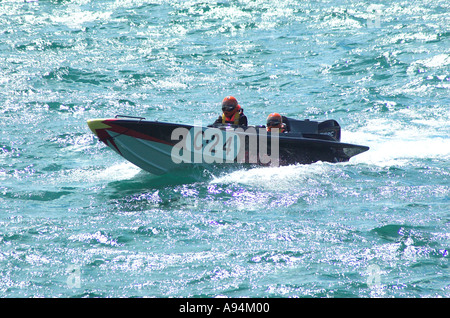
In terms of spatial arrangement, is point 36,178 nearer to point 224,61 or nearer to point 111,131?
point 111,131

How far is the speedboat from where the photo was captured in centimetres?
1136

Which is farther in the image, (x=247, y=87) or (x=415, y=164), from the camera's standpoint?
(x=247, y=87)

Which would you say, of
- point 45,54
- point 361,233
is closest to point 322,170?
point 361,233

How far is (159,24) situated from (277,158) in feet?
50.7

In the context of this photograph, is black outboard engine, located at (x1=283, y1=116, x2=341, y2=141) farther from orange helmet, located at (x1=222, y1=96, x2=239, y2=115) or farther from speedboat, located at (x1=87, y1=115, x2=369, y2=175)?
orange helmet, located at (x1=222, y1=96, x2=239, y2=115)

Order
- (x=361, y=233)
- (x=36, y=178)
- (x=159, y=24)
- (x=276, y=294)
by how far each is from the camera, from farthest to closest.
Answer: (x=159, y=24)
(x=36, y=178)
(x=361, y=233)
(x=276, y=294)

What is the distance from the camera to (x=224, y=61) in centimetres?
2102

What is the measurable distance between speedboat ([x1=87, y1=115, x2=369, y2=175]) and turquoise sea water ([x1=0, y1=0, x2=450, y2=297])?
11.5 inches

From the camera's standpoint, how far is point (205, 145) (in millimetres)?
11695

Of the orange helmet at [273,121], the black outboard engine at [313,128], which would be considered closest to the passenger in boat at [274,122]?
the orange helmet at [273,121]

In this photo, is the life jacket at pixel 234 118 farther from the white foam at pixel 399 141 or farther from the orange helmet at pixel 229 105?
the white foam at pixel 399 141

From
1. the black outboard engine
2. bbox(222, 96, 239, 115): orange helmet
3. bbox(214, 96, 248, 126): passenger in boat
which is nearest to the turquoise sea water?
the black outboard engine

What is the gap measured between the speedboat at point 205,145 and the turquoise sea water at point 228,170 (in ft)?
0.96

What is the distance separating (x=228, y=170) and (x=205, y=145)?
29.4 inches
